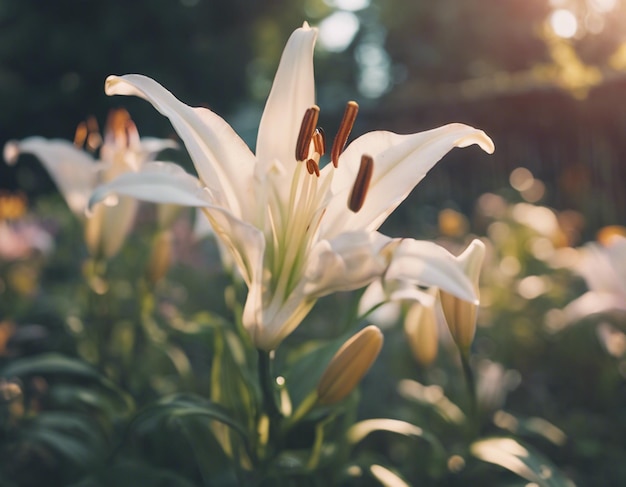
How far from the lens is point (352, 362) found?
837 mm

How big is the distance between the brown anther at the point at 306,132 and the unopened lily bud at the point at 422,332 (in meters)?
0.42

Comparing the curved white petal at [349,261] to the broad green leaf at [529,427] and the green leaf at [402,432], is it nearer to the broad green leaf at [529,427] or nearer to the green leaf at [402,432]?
the green leaf at [402,432]

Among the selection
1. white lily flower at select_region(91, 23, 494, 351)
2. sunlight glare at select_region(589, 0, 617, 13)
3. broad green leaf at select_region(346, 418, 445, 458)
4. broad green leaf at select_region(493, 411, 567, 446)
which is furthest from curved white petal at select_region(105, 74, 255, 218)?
sunlight glare at select_region(589, 0, 617, 13)

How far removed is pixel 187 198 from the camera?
709mm

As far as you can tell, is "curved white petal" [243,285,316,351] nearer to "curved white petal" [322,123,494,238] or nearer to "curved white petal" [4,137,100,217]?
"curved white petal" [322,123,494,238]

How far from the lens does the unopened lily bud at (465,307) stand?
86cm

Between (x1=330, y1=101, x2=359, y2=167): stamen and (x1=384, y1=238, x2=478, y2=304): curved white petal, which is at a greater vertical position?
(x1=330, y1=101, x2=359, y2=167): stamen

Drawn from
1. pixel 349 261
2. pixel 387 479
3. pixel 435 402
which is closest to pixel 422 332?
pixel 435 402

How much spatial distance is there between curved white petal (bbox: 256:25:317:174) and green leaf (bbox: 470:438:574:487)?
0.43 m

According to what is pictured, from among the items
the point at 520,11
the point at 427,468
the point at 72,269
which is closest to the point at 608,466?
the point at 427,468

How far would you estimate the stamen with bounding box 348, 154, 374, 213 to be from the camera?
0.75 metres

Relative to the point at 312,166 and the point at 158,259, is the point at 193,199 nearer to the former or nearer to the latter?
the point at 312,166

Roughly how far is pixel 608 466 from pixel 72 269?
203 cm

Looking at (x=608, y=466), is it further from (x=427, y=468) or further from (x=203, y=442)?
(x=203, y=442)
